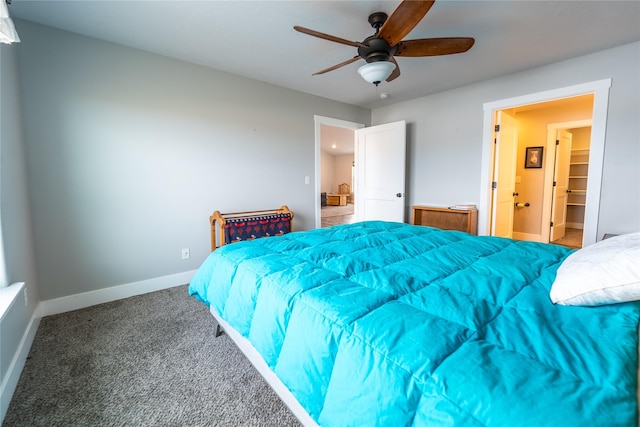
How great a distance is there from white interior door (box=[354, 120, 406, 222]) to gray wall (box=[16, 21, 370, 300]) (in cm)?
163

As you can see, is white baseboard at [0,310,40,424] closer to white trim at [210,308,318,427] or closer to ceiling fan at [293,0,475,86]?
white trim at [210,308,318,427]

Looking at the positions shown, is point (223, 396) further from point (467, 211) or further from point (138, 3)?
point (467, 211)

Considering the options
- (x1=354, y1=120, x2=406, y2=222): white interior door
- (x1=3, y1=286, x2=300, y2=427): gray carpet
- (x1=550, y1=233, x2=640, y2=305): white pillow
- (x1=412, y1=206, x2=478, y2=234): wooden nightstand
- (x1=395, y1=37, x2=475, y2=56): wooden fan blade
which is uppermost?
(x1=395, y1=37, x2=475, y2=56): wooden fan blade

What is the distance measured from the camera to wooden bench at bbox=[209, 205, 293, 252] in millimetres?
2934

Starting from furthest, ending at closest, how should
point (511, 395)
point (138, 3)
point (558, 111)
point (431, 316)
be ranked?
point (558, 111) → point (138, 3) → point (431, 316) → point (511, 395)

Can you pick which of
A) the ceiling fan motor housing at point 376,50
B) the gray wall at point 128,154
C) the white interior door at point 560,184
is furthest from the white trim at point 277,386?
the white interior door at point 560,184

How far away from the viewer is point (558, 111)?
444 cm

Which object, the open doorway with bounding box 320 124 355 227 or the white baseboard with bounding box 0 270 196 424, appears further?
the open doorway with bounding box 320 124 355 227

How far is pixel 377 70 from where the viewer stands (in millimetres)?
1999

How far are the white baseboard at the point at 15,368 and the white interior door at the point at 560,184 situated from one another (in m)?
6.44

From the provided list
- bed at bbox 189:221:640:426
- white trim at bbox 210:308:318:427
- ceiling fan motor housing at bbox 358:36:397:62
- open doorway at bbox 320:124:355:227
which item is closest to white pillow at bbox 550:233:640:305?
bed at bbox 189:221:640:426

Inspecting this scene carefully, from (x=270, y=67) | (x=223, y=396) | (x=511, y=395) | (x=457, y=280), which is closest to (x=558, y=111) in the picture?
(x=270, y=67)

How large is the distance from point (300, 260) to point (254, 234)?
5.66ft

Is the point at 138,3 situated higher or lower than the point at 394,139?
higher
